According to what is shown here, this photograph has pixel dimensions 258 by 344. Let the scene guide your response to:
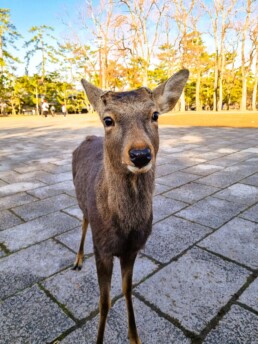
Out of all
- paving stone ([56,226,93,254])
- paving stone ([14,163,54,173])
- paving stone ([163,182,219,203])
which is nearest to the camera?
paving stone ([56,226,93,254])

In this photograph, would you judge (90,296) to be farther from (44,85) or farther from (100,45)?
(44,85)

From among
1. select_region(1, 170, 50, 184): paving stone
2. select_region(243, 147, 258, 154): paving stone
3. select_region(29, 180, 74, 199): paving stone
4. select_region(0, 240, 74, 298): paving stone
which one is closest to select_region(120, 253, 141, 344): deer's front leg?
select_region(0, 240, 74, 298): paving stone

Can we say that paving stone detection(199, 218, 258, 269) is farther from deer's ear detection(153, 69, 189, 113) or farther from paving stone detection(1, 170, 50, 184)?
paving stone detection(1, 170, 50, 184)

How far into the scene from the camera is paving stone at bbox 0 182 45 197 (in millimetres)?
5453

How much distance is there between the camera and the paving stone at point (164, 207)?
4.26m

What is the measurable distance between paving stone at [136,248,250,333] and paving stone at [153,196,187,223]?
115 centimetres

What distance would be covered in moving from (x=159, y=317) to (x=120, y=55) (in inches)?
1353

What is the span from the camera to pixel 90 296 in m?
2.58

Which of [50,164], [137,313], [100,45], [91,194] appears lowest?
[137,313]

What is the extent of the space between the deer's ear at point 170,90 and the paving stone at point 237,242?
1.93 metres

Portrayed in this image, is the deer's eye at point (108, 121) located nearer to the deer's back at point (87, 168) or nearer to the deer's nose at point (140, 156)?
the deer's nose at point (140, 156)

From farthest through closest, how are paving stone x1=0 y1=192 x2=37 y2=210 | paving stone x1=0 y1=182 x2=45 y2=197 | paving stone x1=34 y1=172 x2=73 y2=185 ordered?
paving stone x1=34 y1=172 x2=73 y2=185
paving stone x1=0 y1=182 x2=45 y2=197
paving stone x1=0 y1=192 x2=37 y2=210

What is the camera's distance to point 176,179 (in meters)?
6.08

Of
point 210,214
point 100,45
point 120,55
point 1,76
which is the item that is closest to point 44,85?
point 1,76
